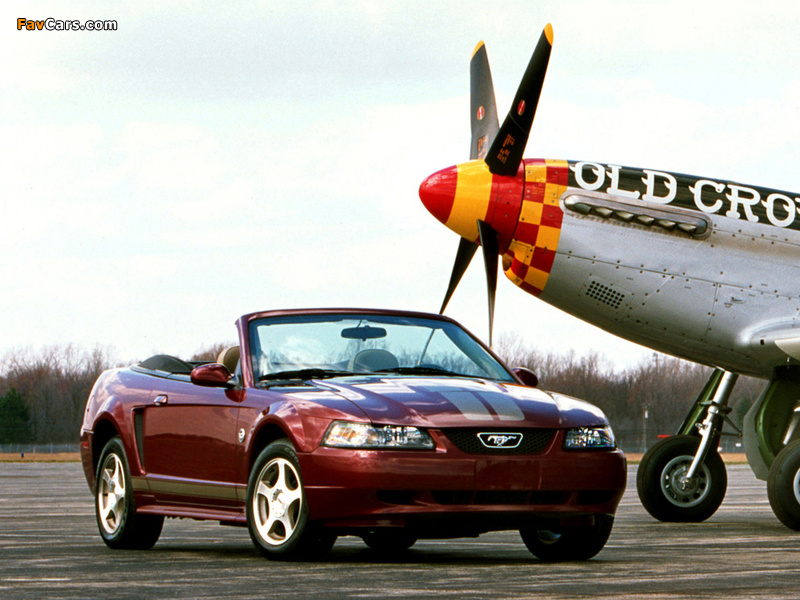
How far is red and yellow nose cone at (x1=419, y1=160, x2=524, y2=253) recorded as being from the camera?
478 inches

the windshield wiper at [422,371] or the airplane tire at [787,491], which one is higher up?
the windshield wiper at [422,371]

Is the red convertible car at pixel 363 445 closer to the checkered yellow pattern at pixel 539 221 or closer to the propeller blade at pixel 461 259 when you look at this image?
the checkered yellow pattern at pixel 539 221

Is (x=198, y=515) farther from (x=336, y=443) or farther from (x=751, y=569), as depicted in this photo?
(x=751, y=569)

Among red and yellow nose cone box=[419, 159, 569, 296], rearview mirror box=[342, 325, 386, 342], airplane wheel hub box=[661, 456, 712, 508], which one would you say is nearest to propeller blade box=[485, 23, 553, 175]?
red and yellow nose cone box=[419, 159, 569, 296]

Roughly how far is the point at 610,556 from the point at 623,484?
27.0 inches

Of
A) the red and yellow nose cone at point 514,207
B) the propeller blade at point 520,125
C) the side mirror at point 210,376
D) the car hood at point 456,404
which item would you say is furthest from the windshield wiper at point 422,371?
the propeller blade at point 520,125

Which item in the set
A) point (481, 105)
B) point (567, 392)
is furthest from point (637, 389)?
point (481, 105)

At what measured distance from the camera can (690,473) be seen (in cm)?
1321

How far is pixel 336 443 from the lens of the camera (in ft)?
23.1

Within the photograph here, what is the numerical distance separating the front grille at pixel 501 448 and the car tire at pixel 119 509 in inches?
111

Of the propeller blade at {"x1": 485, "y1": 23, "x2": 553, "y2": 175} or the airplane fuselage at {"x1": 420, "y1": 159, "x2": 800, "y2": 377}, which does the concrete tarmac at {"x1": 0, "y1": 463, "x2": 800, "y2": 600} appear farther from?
the propeller blade at {"x1": 485, "y1": 23, "x2": 553, "y2": 175}

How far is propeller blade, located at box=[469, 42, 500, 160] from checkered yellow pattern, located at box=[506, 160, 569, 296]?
6.99ft

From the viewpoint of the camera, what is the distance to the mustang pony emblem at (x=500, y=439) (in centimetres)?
704

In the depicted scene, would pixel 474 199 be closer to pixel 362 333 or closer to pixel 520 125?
pixel 520 125
